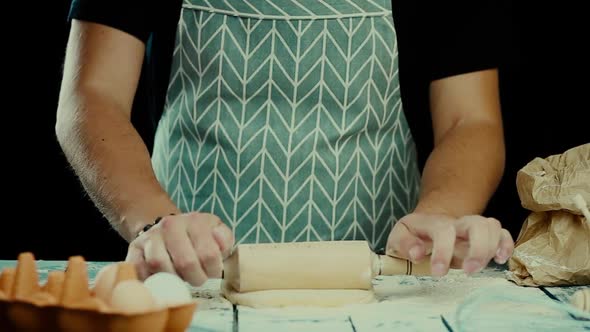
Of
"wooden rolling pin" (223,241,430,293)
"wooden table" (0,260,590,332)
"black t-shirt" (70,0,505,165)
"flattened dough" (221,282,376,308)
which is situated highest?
"black t-shirt" (70,0,505,165)

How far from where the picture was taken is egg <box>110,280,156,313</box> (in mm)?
974

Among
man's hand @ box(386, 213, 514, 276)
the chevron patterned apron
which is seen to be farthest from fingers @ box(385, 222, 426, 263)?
the chevron patterned apron

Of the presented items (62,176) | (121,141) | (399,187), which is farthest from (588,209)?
(62,176)

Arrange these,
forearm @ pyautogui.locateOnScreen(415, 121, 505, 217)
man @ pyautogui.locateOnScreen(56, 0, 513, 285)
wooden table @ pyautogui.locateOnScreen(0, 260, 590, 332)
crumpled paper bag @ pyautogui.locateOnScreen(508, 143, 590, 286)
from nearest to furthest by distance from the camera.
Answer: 1. wooden table @ pyautogui.locateOnScreen(0, 260, 590, 332)
2. crumpled paper bag @ pyautogui.locateOnScreen(508, 143, 590, 286)
3. forearm @ pyautogui.locateOnScreen(415, 121, 505, 217)
4. man @ pyautogui.locateOnScreen(56, 0, 513, 285)

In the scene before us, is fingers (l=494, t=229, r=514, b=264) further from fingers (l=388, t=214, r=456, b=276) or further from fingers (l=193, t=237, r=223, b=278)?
fingers (l=193, t=237, r=223, b=278)

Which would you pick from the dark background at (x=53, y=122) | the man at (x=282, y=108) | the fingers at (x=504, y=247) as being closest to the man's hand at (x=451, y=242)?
the fingers at (x=504, y=247)

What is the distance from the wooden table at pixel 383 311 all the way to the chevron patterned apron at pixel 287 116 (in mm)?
328

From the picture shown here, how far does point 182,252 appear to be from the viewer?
1237mm

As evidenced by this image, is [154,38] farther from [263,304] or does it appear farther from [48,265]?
[263,304]

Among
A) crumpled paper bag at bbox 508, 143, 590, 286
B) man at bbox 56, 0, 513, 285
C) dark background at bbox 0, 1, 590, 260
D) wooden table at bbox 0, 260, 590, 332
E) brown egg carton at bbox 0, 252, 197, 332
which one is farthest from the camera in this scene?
dark background at bbox 0, 1, 590, 260

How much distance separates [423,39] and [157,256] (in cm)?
81

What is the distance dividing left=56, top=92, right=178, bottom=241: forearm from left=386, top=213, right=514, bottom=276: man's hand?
36 cm

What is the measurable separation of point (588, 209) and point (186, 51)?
0.77m

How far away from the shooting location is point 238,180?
1.79 metres
